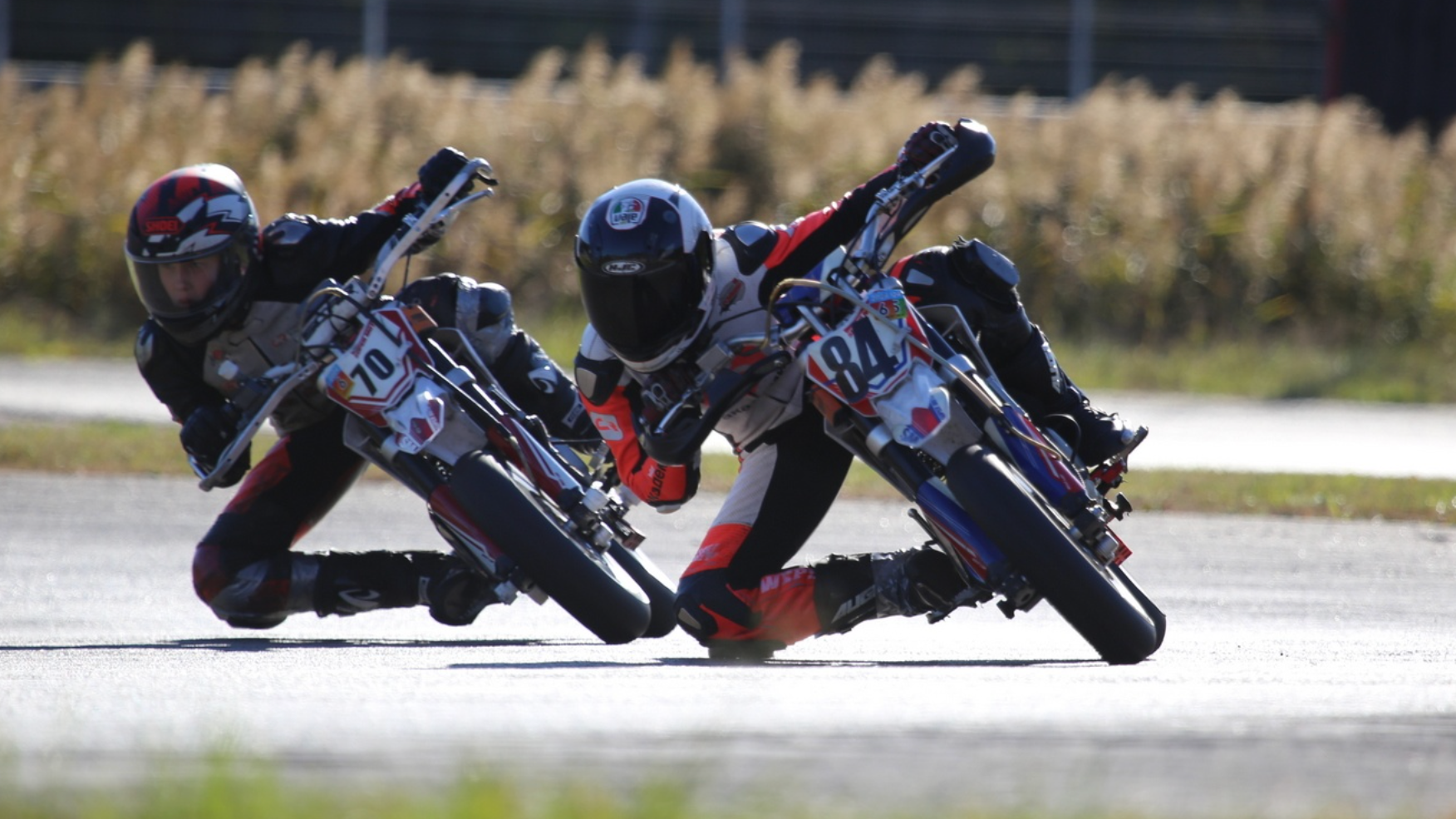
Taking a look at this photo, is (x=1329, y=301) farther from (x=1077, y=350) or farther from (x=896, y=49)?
(x=896, y=49)

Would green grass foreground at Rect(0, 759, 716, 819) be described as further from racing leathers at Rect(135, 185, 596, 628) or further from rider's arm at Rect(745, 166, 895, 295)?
racing leathers at Rect(135, 185, 596, 628)

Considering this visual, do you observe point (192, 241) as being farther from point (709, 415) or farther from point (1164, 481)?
point (1164, 481)

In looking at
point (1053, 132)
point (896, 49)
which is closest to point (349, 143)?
point (1053, 132)

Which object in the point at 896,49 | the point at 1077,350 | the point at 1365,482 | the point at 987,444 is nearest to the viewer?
the point at 987,444

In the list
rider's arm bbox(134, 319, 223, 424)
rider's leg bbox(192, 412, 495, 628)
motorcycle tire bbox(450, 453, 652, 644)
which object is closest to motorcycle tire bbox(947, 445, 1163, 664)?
motorcycle tire bbox(450, 453, 652, 644)

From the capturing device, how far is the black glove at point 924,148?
567 cm

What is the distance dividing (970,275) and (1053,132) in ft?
44.7

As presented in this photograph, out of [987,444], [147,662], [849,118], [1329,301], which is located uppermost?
[987,444]

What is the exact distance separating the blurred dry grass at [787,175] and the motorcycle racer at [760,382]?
1172 cm

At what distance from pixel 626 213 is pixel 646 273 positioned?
20 cm

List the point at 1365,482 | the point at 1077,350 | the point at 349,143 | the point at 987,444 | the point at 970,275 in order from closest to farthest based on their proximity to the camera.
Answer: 1. the point at 987,444
2. the point at 970,275
3. the point at 1365,482
4. the point at 1077,350
5. the point at 349,143

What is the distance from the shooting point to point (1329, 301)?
1803 centimetres

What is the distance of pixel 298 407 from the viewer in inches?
275

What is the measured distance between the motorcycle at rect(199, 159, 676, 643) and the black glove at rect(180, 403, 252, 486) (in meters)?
0.06
